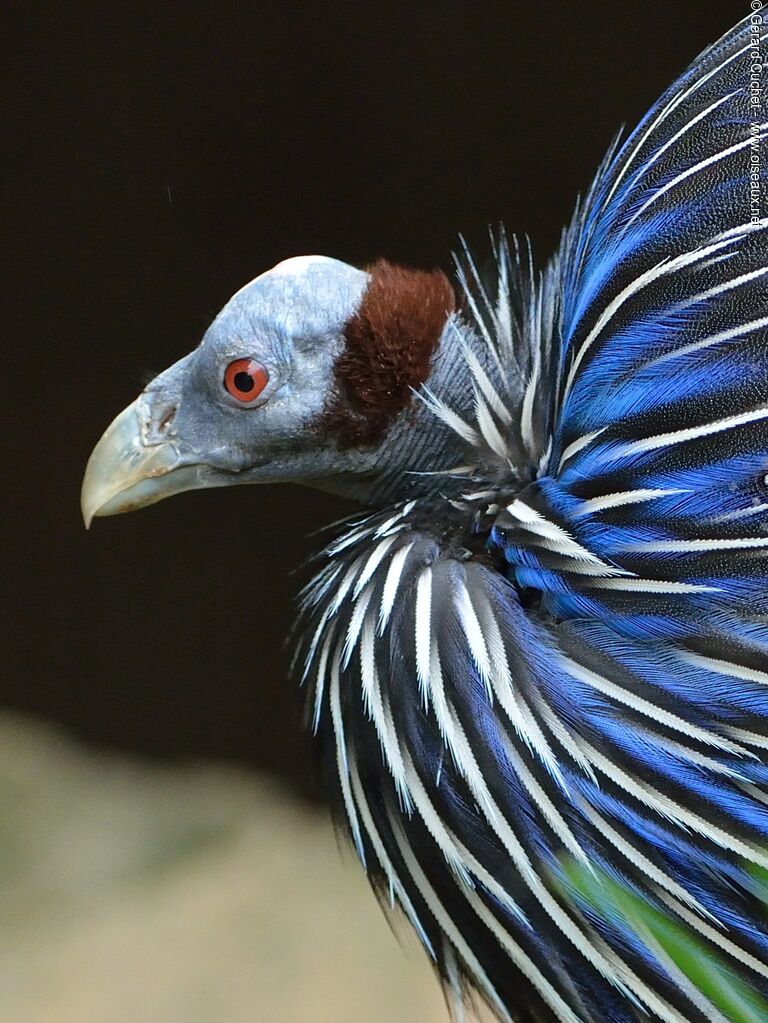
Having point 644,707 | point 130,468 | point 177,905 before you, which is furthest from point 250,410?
point 177,905

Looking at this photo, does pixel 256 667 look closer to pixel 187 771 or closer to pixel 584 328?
pixel 187 771

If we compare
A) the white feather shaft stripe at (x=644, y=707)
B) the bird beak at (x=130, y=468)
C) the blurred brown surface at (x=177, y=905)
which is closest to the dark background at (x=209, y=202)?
the blurred brown surface at (x=177, y=905)

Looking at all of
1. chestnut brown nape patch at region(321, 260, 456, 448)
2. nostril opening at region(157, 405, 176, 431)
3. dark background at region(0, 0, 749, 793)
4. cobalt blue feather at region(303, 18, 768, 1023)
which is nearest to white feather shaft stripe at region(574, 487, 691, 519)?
cobalt blue feather at region(303, 18, 768, 1023)

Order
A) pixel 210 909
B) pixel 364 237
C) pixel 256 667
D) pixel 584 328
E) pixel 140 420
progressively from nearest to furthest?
pixel 584 328, pixel 140 420, pixel 364 237, pixel 210 909, pixel 256 667

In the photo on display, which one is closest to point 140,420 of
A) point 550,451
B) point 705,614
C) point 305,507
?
point 550,451

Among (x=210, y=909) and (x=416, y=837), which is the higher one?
(x=416, y=837)

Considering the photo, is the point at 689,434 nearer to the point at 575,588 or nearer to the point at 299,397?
the point at 575,588

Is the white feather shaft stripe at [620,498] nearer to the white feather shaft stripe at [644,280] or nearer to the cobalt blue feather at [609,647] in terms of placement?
the cobalt blue feather at [609,647]
